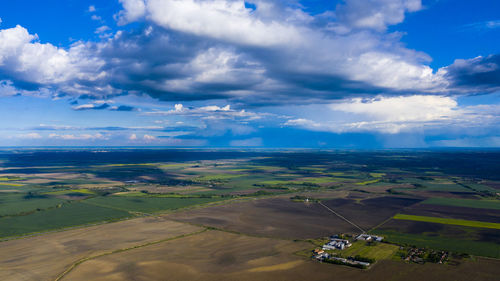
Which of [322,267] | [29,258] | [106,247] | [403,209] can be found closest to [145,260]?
[106,247]

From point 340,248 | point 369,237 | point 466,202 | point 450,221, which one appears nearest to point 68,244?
point 340,248

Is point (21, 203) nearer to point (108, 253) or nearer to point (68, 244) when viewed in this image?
point (68, 244)

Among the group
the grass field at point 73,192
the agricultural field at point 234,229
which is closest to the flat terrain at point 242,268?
the agricultural field at point 234,229

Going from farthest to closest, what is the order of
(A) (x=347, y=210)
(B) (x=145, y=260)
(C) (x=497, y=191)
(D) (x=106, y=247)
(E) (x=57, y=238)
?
(C) (x=497, y=191), (A) (x=347, y=210), (E) (x=57, y=238), (D) (x=106, y=247), (B) (x=145, y=260)

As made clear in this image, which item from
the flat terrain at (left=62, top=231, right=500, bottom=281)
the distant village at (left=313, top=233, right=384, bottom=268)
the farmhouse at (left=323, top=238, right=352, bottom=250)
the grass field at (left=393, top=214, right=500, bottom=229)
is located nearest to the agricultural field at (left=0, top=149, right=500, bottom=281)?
the flat terrain at (left=62, top=231, right=500, bottom=281)

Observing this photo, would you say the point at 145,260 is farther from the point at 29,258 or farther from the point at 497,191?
the point at 497,191

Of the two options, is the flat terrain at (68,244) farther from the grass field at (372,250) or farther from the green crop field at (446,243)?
the green crop field at (446,243)
